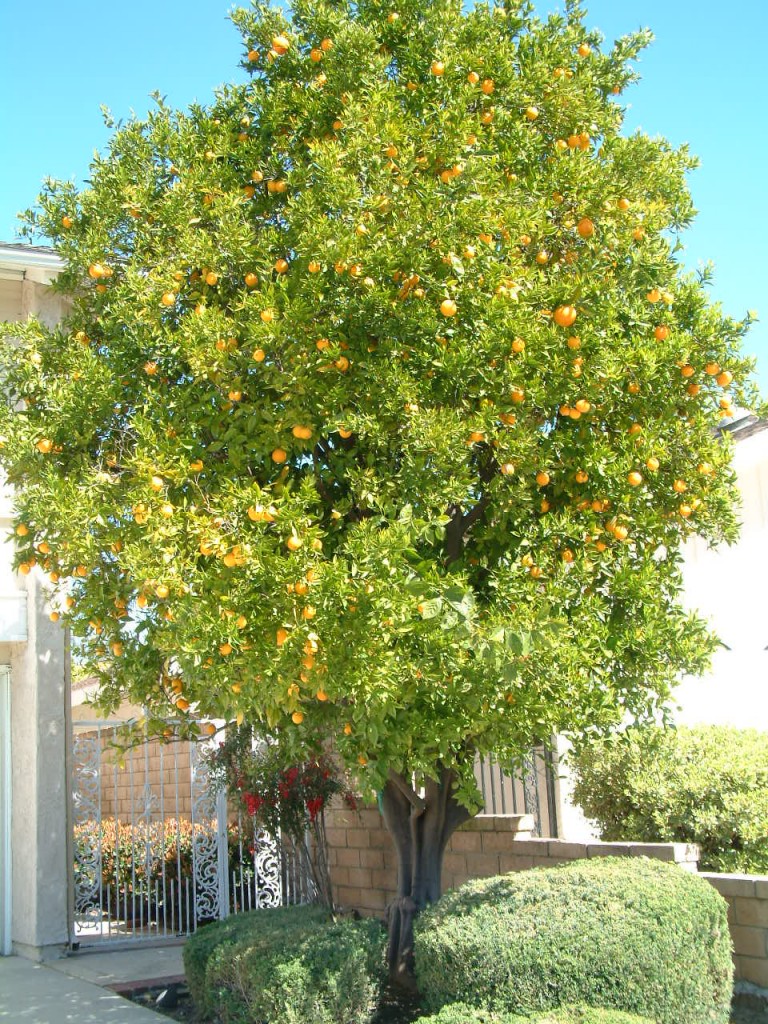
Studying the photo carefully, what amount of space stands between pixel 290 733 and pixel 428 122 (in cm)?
370

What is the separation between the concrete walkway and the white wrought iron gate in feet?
1.48

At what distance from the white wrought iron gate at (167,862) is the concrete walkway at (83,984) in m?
0.45

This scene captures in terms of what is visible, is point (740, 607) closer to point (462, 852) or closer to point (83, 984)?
point (462, 852)

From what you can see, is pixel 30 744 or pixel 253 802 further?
pixel 30 744

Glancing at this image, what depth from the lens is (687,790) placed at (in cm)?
756

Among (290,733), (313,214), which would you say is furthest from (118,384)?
(290,733)

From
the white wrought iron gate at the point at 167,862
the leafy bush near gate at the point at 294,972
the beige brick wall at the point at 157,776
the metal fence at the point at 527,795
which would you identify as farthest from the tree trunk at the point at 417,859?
the beige brick wall at the point at 157,776

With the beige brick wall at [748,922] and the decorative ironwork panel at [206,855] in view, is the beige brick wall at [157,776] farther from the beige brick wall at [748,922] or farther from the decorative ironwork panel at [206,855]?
the beige brick wall at [748,922]

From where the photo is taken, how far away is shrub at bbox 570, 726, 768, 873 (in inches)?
286

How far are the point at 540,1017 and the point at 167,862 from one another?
7.19 metres

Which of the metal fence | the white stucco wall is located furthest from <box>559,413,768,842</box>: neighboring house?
the metal fence

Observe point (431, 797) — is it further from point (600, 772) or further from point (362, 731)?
point (362, 731)

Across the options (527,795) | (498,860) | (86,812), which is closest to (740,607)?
(527,795)

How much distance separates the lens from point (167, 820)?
12828 millimetres
